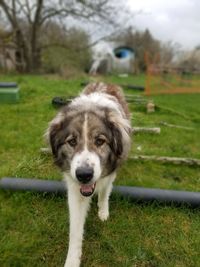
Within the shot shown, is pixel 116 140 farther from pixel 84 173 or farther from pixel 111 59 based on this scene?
pixel 111 59

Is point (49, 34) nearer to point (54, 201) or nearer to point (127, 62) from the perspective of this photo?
point (127, 62)

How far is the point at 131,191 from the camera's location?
3.86m

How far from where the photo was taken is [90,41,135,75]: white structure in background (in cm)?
2953

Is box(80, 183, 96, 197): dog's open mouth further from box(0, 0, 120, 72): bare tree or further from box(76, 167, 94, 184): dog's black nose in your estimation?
box(0, 0, 120, 72): bare tree

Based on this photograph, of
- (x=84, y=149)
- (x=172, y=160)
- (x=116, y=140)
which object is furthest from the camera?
(x=172, y=160)

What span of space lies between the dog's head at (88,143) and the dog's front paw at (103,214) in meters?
0.60

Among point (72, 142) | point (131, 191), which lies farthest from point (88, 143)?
point (131, 191)

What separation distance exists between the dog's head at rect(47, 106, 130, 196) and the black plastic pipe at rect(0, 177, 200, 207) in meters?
0.66

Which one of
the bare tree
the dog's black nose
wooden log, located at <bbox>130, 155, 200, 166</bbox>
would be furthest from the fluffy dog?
the bare tree

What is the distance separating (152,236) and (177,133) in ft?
12.5

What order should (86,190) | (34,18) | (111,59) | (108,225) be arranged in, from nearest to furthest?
(86,190), (108,225), (34,18), (111,59)

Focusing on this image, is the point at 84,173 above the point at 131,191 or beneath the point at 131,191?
above

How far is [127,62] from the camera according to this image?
1403 inches

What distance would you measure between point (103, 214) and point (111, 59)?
30.6 metres
